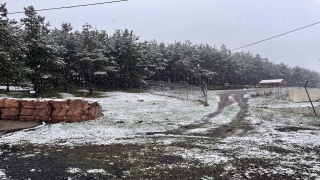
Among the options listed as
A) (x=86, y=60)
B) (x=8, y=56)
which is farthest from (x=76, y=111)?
(x=86, y=60)

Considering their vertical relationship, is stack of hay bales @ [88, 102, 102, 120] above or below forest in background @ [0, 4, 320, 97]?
below

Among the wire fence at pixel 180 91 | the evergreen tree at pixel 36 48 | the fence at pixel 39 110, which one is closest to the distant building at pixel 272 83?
the wire fence at pixel 180 91

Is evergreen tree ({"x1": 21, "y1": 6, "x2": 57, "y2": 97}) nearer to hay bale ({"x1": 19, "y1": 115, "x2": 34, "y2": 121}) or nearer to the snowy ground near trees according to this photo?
hay bale ({"x1": 19, "y1": 115, "x2": 34, "y2": 121})

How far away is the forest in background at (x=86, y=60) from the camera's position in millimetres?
24062

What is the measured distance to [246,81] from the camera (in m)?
86.8

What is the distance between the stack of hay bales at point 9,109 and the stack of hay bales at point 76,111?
2563mm

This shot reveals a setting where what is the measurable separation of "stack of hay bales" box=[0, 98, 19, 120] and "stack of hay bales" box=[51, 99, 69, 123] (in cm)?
176

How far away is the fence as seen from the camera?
515 inches

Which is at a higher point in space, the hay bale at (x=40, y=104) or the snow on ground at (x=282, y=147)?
the hay bale at (x=40, y=104)

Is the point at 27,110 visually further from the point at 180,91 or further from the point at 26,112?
the point at 180,91

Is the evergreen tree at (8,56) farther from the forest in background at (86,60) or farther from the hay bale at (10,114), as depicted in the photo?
the hay bale at (10,114)

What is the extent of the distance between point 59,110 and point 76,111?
0.85 m

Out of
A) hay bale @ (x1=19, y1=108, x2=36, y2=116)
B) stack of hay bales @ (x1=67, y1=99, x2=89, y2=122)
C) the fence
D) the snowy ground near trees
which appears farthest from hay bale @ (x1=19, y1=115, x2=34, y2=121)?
stack of hay bales @ (x1=67, y1=99, x2=89, y2=122)

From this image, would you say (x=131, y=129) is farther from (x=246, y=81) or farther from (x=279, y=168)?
(x=246, y=81)
